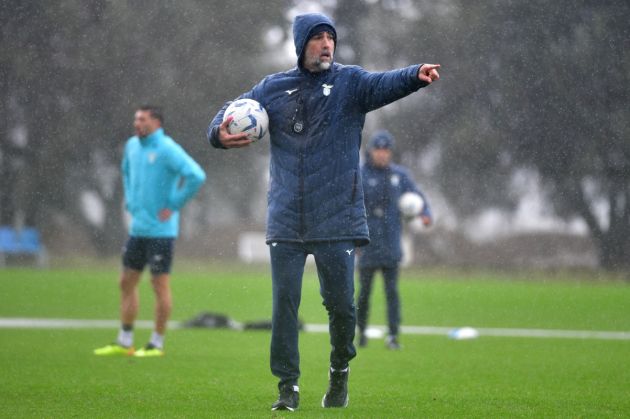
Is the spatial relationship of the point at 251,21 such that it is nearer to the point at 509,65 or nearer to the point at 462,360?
the point at 509,65

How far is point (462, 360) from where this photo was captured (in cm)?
983

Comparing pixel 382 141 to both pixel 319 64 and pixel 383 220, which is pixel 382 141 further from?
pixel 319 64

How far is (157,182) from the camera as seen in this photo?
33.9 ft

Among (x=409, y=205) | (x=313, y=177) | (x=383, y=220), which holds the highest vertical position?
(x=313, y=177)

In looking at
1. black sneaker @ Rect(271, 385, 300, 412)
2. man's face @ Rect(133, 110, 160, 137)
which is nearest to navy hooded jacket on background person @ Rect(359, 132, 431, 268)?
man's face @ Rect(133, 110, 160, 137)

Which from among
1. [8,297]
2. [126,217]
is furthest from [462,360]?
[126,217]

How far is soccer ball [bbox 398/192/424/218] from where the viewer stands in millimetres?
11547

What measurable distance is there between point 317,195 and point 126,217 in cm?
2567

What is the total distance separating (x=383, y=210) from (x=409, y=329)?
111 inches

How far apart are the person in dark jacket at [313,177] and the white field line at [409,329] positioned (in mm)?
6804

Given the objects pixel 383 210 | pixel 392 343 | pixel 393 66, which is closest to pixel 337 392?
pixel 392 343

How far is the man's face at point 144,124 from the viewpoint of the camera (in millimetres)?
10281

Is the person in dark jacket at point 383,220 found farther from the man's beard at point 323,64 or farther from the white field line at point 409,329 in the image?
the man's beard at point 323,64

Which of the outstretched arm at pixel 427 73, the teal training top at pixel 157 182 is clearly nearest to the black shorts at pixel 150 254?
the teal training top at pixel 157 182
